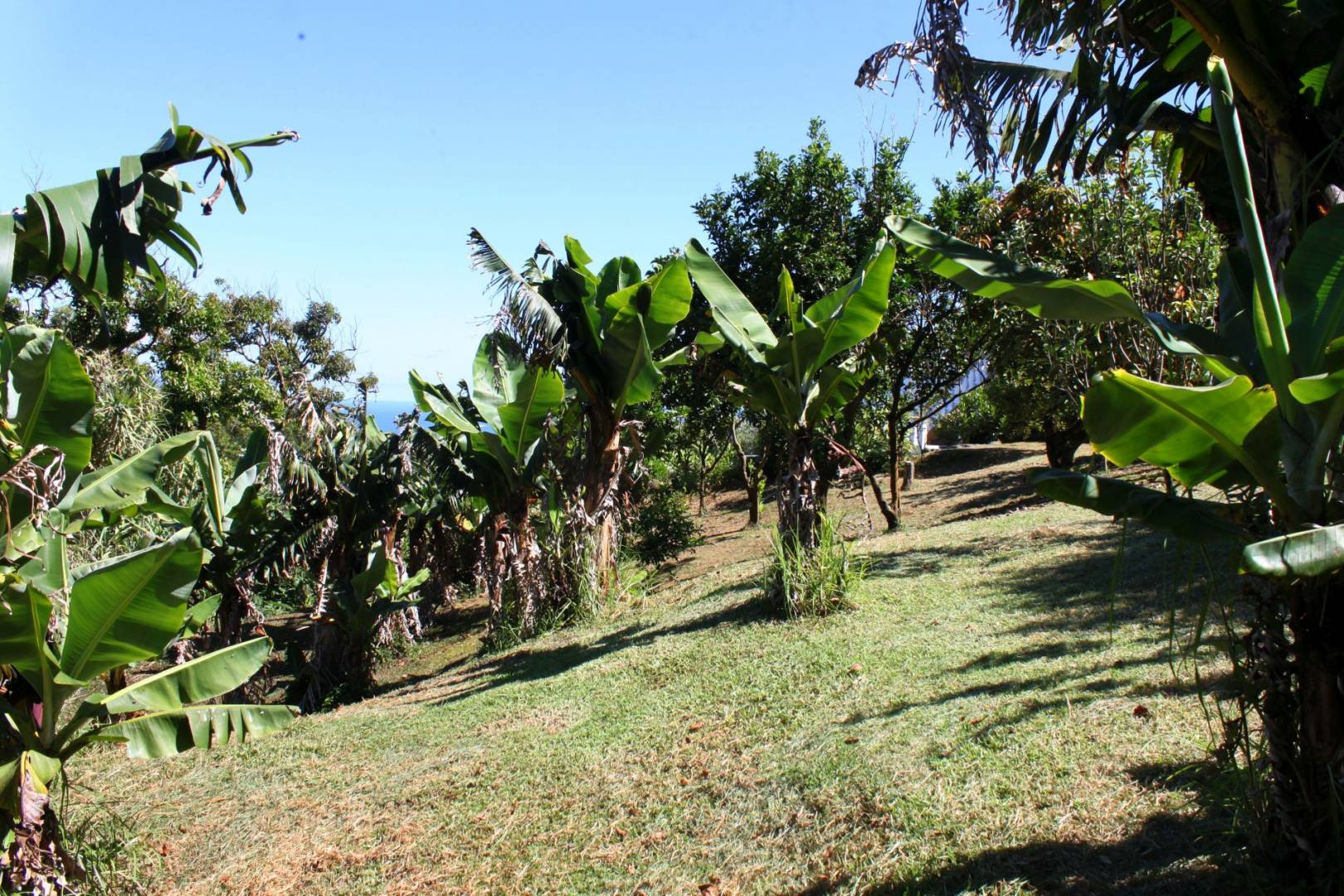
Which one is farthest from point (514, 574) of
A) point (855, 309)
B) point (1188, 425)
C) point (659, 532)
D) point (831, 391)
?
point (1188, 425)

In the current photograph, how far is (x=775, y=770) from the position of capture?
230 inches

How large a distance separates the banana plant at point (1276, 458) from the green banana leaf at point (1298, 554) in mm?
227

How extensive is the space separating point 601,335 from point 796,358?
3832 millimetres

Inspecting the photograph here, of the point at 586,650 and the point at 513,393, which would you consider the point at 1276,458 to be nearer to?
the point at 586,650

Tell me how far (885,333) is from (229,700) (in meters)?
10.2

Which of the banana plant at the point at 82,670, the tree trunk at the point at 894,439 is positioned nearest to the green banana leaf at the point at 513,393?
the tree trunk at the point at 894,439

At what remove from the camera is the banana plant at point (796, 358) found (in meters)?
8.96

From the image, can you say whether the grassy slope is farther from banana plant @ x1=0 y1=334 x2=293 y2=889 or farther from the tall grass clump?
banana plant @ x1=0 y1=334 x2=293 y2=889

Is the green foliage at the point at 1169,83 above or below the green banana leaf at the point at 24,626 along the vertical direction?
above

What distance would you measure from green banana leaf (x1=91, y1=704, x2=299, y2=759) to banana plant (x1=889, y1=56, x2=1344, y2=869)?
4.88 m

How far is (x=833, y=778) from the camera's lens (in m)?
5.46

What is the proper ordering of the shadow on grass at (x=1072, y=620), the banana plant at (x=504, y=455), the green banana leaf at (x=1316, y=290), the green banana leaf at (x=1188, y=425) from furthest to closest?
the banana plant at (x=504, y=455)
the shadow on grass at (x=1072, y=620)
the green banana leaf at (x=1316, y=290)
the green banana leaf at (x=1188, y=425)

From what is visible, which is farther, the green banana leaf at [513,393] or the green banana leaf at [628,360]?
the green banana leaf at [513,393]

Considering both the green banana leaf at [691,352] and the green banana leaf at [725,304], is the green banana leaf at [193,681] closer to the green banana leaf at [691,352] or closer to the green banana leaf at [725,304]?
the green banana leaf at [725,304]
